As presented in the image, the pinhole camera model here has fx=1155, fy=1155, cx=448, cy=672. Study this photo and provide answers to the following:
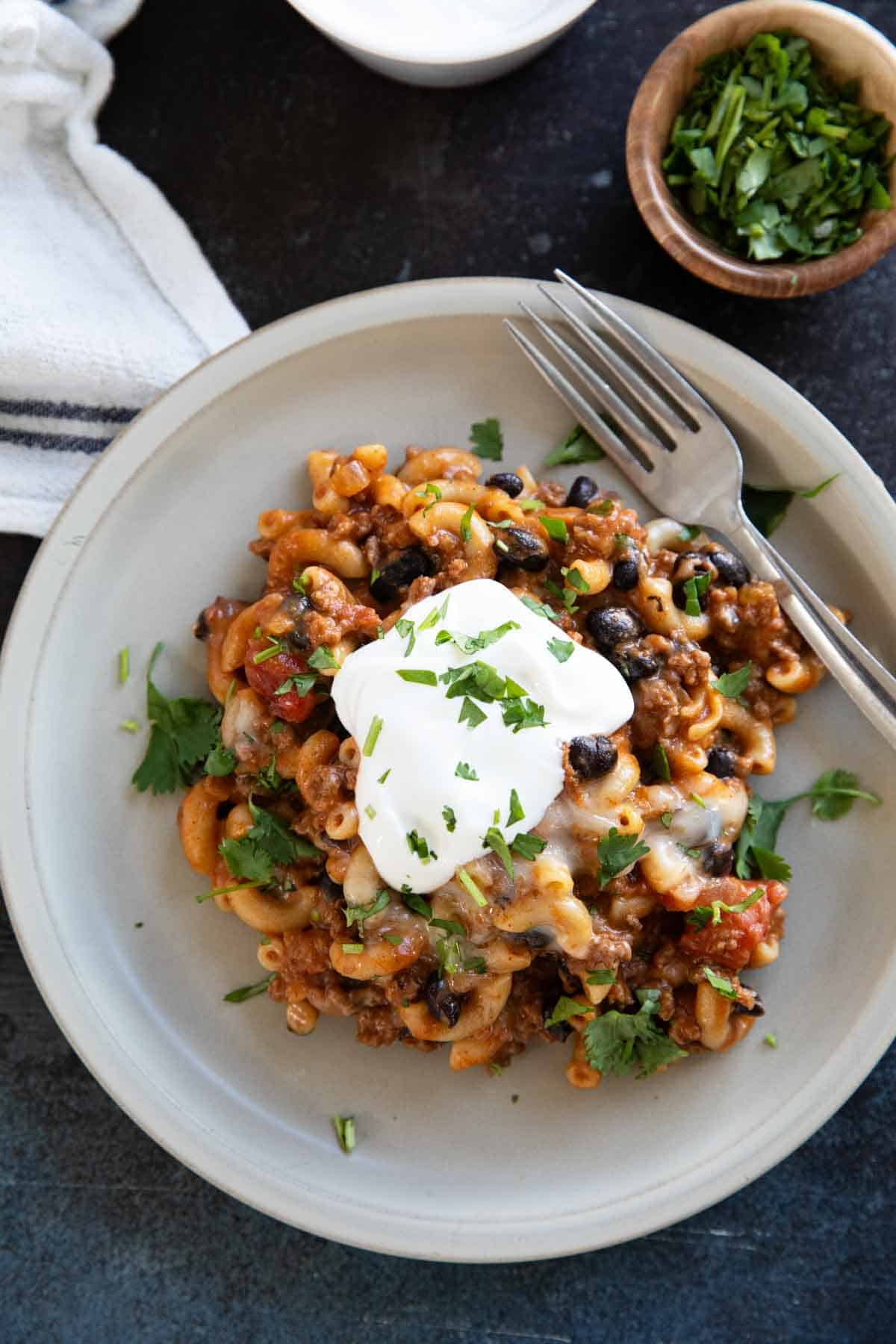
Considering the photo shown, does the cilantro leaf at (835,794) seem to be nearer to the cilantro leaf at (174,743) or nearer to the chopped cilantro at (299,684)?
the chopped cilantro at (299,684)

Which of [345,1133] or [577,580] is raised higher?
[577,580]

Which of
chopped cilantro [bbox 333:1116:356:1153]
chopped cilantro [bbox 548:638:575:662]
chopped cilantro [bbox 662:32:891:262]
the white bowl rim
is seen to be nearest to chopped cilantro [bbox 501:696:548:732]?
chopped cilantro [bbox 548:638:575:662]

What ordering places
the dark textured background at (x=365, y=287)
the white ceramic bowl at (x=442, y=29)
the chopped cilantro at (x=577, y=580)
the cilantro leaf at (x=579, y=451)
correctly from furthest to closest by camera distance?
1. the dark textured background at (x=365, y=287)
2. the cilantro leaf at (x=579, y=451)
3. the white ceramic bowl at (x=442, y=29)
4. the chopped cilantro at (x=577, y=580)

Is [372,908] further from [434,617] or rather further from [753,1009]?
[753,1009]

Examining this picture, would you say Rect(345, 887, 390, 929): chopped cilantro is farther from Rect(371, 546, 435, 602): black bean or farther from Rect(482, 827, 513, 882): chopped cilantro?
Rect(371, 546, 435, 602): black bean

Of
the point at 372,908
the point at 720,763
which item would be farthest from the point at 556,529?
the point at 372,908

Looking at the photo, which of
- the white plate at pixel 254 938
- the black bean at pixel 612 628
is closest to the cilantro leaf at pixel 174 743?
the white plate at pixel 254 938
